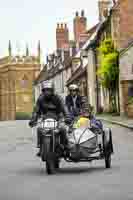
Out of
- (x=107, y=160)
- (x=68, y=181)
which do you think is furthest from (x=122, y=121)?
(x=68, y=181)

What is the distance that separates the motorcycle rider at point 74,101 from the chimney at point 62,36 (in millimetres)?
83114

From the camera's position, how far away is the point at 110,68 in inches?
2208

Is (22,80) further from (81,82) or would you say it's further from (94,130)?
(94,130)

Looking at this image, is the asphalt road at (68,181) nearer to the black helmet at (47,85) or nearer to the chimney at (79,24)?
the black helmet at (47,85)

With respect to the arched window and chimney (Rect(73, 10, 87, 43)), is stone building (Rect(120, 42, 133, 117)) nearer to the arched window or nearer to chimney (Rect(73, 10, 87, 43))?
chimney (Rect(73, 10, 87, 43))

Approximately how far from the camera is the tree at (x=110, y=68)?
56094 millimetres

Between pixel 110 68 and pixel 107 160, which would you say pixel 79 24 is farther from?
pixel 107 160

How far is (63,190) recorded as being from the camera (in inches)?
403

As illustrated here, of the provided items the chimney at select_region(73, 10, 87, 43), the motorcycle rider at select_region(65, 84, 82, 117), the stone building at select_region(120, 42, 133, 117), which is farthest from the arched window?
the motorcycle rider at select_region(65, 84, 82, 117)

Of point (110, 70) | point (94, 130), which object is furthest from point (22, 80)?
point (94, 130)

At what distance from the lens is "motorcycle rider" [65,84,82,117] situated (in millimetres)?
14423

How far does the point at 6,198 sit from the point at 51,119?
369 centimetres

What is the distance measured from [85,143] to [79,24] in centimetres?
7572

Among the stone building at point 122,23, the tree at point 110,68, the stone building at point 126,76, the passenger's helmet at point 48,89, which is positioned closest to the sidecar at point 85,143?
the passenger's helmet at point 48,89
